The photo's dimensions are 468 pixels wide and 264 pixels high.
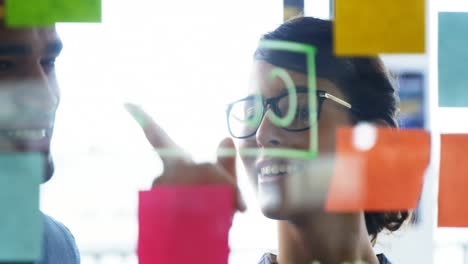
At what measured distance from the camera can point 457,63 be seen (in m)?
0.67

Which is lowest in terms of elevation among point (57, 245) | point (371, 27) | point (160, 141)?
point (57, 245)

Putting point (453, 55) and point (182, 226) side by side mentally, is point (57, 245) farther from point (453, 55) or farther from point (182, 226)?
point (453, 55)

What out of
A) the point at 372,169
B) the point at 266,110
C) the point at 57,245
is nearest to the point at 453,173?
the point at 372,169

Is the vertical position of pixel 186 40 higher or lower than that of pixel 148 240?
higher

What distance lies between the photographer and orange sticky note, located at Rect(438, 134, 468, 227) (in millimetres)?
662

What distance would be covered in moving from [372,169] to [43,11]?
1.17ft

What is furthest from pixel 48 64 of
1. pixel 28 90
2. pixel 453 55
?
pixel 453 55

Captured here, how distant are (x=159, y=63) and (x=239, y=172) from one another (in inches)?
5.3

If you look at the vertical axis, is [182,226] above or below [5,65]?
below

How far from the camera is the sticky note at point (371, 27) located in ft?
2.09

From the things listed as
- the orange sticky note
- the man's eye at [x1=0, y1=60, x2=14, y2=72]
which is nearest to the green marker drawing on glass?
the orange sticky note

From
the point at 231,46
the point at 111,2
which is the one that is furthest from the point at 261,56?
the point at 111,2

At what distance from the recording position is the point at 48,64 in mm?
630

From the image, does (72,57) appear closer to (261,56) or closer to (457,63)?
(261,56)
